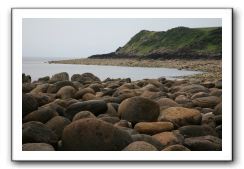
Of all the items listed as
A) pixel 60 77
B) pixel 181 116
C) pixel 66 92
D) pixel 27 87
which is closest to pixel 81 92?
pixel 66 92

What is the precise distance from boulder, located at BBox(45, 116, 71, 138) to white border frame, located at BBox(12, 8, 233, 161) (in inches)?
10.5

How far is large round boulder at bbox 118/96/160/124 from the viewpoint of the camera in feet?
15.9

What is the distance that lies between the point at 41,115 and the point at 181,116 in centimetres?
139

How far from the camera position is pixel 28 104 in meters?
4.73

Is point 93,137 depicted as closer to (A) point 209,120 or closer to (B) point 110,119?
(B) point 110,119

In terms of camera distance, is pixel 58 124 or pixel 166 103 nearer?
pixel 58 124

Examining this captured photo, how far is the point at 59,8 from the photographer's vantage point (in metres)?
4.62

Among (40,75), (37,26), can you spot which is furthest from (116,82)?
(37,26)

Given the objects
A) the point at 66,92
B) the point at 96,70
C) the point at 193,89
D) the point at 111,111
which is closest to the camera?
the point at 111,111

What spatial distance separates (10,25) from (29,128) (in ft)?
3.30

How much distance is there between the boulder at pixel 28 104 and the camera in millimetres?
4645

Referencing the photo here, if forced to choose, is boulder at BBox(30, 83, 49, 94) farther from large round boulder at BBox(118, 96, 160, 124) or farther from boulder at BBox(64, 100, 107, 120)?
large round boulder at BBox(118, 96, 160, 124)

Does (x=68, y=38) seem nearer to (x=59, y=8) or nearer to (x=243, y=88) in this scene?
(x=59, y=8)

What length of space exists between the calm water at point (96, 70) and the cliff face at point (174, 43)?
0.41 meters
